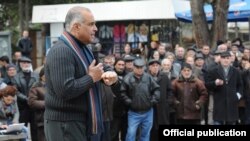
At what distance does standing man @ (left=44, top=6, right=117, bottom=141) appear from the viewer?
4.75 meters

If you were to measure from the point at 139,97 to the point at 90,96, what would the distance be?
17.3 feet

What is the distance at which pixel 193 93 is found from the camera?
10742 mm

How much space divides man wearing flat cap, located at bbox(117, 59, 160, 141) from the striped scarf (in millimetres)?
5141

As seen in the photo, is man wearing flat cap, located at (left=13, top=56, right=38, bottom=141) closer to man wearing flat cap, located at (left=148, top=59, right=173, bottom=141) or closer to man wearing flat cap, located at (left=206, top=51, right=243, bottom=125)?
man wearing flat cap, located at (left=148, top=59, right=173, bottom=141)

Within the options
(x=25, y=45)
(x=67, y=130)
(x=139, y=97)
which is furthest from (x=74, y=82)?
(x=25, y=45)

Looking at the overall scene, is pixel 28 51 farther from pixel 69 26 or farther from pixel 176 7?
pixel 69 26

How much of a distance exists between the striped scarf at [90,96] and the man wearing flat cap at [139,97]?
16.9 feet

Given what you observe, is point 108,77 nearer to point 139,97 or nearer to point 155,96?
point 139,97

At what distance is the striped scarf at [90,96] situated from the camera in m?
4.86

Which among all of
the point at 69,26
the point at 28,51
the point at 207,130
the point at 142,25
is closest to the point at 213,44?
the point at 142,25

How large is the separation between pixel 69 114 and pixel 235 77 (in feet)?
21.8

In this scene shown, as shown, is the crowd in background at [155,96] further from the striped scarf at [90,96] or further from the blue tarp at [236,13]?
the blue tarp at [236,13]
